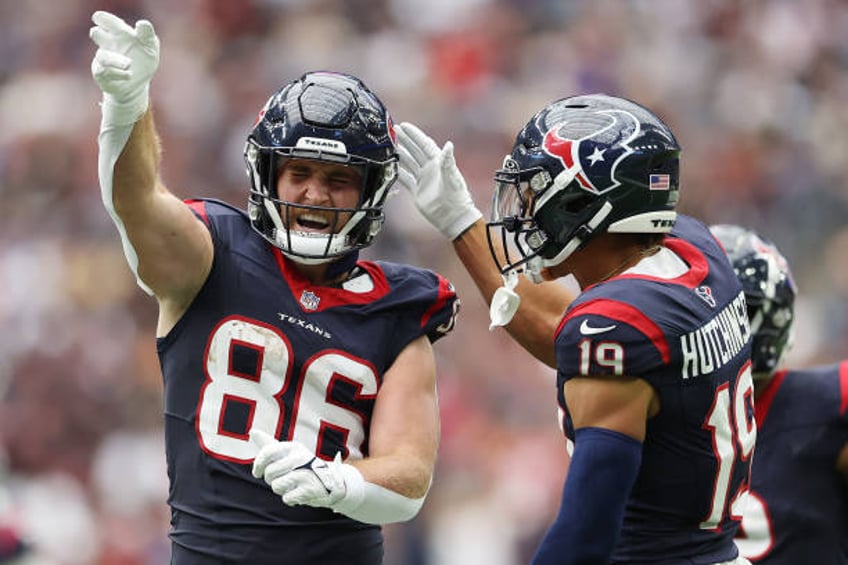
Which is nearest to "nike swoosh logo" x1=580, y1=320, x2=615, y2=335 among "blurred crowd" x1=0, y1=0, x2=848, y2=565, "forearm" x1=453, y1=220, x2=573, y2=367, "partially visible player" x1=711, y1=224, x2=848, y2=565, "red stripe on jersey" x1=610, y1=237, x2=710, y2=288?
"red stripe on jersey" x1=610, y1=237, x2=710, y2=288

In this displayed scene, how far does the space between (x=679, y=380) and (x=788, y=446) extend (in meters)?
1.03

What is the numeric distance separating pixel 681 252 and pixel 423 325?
0.69 metres

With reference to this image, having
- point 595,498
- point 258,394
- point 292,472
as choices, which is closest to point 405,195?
point 258,394

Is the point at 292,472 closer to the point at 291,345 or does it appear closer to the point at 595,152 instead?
the point at 291,345

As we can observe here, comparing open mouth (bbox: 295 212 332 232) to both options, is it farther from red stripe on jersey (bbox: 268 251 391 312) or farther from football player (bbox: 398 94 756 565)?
football player (bbox: 398 94 756 565)

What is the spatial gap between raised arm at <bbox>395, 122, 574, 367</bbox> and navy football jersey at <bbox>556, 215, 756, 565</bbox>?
0.71 meters

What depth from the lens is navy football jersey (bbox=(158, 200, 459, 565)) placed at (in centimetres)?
367

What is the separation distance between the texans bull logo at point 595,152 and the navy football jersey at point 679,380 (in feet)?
0.71

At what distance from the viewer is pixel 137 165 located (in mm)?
3473

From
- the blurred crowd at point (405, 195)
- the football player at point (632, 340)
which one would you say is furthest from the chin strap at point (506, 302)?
the blurred crowd at point (405, 195)

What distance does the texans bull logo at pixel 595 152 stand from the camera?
346 cm

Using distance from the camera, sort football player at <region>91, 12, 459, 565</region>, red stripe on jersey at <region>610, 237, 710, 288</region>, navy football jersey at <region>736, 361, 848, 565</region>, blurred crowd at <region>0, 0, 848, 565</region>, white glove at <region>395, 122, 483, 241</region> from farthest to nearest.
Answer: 1. blurred crowd at <region>0, 0, 848, 565</region>
2. white glove at <region>395, 122, 483, 241</region>
3. navy football jersey at <region>736, 361, 848, 565</region>
4. football player at <region>91, 12, 459, 565</region>
5. red stripe on jersey at <region>610, 237, 710, 288</region>

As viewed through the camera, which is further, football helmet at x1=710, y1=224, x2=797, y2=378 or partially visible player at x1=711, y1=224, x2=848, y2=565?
football helmet at x1=710, y1=224, x2=797, y2=378

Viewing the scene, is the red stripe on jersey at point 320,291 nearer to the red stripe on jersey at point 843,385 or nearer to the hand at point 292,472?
the hand at point 292,472
